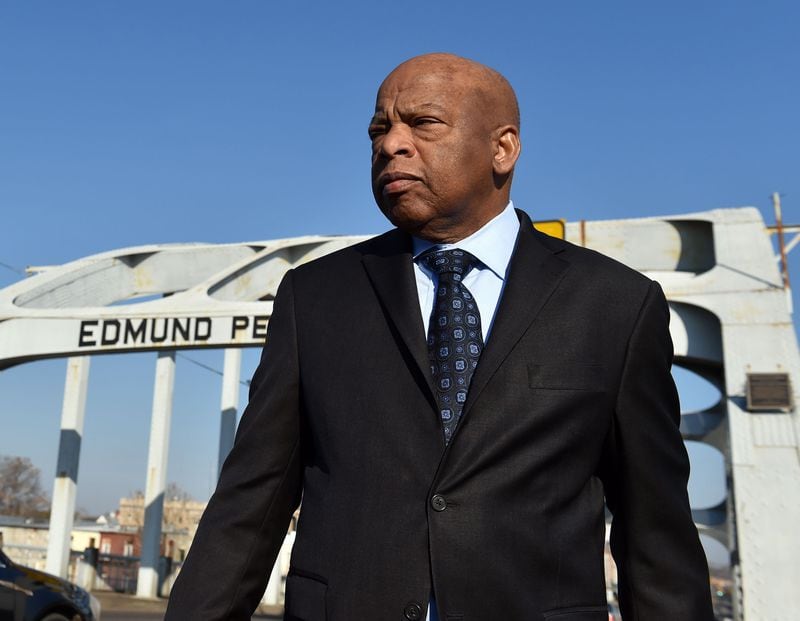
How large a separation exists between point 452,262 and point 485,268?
83 mm

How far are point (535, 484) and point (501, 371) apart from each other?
0.75 ft

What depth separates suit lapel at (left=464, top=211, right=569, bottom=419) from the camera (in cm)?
174

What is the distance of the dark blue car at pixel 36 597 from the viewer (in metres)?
7.51

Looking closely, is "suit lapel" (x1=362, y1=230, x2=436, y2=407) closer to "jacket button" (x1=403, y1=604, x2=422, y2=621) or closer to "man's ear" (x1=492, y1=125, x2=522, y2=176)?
"man's ear" (x1=492, y1=125, x2=522, y2=176)

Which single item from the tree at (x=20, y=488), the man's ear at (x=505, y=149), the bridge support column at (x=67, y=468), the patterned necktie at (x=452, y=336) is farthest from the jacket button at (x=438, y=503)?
the tree at (x=20, y=488)

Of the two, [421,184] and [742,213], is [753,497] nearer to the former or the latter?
[742,213]

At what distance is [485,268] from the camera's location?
6.47ft

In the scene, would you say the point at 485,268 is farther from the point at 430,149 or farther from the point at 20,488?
the point at 20,488

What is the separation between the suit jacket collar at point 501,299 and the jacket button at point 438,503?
169mm

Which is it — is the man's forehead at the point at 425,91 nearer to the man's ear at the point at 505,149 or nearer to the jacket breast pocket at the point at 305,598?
the man's ear at the point at 505,149

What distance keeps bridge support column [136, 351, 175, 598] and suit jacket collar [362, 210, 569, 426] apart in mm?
15591

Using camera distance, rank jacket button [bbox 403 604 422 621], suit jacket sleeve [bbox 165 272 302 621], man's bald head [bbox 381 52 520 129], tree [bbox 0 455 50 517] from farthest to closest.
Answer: tree [bbox 0 455 50 517] < man's bald head [bbox 381 52 520 129] < suit jacket sleeve [bbox 165 272 302 621] < jacket button [bbox 403 604 422 621]

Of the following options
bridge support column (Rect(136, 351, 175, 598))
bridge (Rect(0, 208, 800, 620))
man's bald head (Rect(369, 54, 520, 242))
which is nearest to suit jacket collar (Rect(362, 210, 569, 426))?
man's bald head (Rect(369, 54, 520, 242))

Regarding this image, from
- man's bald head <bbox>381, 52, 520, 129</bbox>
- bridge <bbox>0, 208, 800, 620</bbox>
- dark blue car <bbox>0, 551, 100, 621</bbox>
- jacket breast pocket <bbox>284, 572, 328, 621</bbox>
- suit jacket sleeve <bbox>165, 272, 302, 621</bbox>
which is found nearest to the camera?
jacket breast pocket <bbox>284, 572, 328, 621</bbox>
